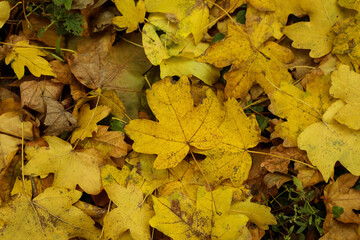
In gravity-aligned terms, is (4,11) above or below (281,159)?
above

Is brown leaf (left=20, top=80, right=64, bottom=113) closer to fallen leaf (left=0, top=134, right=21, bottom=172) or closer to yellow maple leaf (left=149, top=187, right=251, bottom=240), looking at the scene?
fallen leaf (left=0, top=134, right=21, bottom=172)

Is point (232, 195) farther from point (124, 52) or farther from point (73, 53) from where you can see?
point (73, 53)

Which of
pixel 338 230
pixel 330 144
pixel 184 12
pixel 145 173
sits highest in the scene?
pixel 184 12

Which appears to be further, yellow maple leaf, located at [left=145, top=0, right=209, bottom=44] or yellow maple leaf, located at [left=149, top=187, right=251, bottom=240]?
yellow maple leaf, located at [left=145, top=0, right=209, bottom=44]

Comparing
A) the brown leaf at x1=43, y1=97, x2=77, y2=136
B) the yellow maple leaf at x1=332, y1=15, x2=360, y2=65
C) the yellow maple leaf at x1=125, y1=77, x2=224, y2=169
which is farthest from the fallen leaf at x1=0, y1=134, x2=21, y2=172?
the yellow maple leaf at x1=332, y1=15, x2=360, y2=65

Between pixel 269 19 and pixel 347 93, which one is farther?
pixel 269 19

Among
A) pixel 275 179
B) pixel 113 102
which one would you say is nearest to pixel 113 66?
pixel 113 102

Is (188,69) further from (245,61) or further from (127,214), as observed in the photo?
(127,214)

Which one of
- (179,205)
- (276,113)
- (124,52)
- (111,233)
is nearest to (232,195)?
(179,205)
